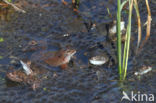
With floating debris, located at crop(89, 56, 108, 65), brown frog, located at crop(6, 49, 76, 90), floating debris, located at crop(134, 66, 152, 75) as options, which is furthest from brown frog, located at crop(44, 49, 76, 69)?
floating debris, located at crop(134, 66, 152, 75)

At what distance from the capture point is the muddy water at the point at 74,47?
122 inches

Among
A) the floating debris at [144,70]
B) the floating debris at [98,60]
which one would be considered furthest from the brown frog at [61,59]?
the floating debris at [144,70]

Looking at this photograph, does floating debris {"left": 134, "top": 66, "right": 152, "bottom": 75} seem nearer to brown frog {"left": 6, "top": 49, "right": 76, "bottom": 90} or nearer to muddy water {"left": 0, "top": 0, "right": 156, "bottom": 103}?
muddy water {"left": 0, "top": 0, "right": 156, "bottom": 103}

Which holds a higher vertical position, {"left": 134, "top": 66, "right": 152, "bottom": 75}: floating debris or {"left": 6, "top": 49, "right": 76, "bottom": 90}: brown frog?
{"left": 6, "top": 49, "right": 76, "bottom": 90}: brown frog

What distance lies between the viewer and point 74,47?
3.72 meters

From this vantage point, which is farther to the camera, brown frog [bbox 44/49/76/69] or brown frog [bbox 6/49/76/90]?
brown frog [bbox 44/49/76/69]

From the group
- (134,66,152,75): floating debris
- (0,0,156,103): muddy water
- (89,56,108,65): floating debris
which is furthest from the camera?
(89,56,108,65): floating debris

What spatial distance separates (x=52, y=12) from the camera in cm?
435

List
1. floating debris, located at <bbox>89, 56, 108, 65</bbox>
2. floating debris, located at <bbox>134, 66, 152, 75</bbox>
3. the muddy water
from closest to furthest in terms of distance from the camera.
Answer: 1. the muddy water
2. floating debris, located at <bbox>134, 66, 152, 75</bbox>
3. floating debris, located at <bbox>89, 56, 108, 65</bbox>

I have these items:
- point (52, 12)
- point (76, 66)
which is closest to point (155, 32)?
point (76, 66)

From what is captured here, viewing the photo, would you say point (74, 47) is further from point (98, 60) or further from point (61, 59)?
point (98, 60)

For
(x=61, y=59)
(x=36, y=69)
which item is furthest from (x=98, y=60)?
(x=36, y=69)

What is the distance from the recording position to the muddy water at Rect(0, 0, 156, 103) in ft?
10.2

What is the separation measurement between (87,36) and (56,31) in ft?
1.53
